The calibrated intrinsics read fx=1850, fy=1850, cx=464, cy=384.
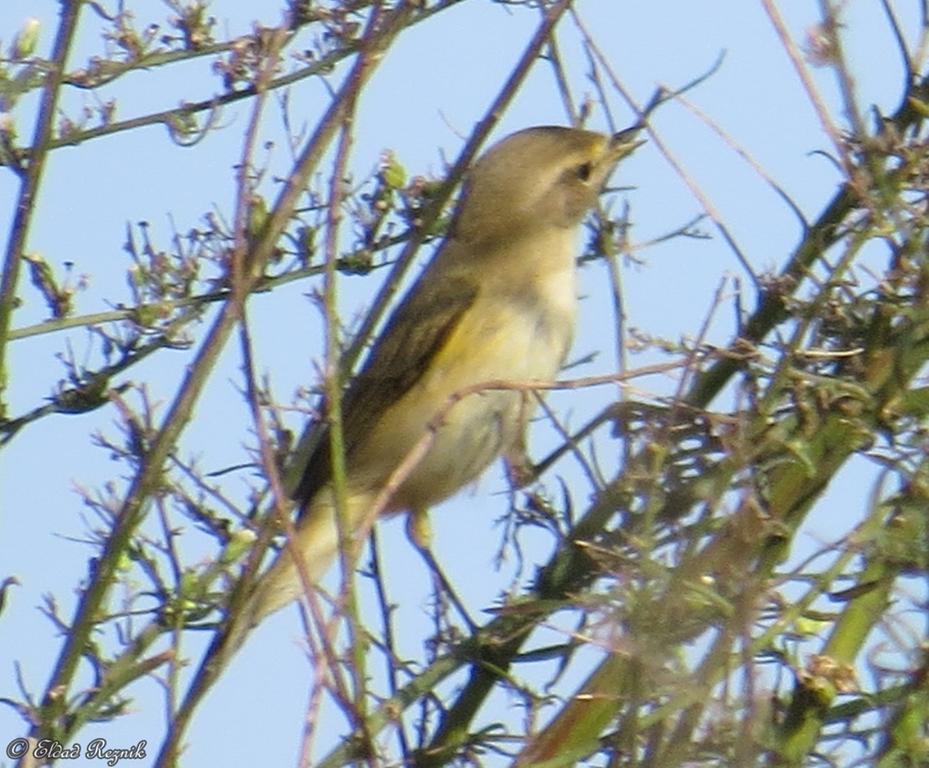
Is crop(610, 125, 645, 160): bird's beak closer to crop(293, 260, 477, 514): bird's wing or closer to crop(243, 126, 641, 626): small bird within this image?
crop(243, 126, 641, 626): small bird

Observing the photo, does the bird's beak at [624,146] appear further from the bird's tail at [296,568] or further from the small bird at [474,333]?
the bird's tail at [296,568]

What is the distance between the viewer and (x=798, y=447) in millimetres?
2492

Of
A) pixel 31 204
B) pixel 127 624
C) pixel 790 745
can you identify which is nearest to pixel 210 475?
pixel 127 624

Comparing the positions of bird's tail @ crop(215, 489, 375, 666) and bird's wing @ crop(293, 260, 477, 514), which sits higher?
bird's wing @ crop(293, 260, 477, 514)

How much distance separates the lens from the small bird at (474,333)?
471 centimetres

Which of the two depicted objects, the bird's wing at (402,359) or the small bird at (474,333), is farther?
the bird's wing at (402,359)

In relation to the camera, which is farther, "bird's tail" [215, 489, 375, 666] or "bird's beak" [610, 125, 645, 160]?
"bird's beak" [610, 125, 645, 160]

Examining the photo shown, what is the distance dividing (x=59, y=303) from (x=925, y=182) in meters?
1.88

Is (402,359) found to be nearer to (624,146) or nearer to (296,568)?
(624,146)

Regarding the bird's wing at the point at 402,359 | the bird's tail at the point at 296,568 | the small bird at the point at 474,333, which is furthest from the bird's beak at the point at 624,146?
the bird's tail at the point at 296,568

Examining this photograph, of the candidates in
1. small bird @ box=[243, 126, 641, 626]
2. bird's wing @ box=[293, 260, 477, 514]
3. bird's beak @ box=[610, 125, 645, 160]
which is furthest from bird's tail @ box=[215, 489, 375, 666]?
bird's beak @ box=[610, 125, 645, 160]

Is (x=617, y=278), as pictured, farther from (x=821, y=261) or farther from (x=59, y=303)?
(x=59, y=303)

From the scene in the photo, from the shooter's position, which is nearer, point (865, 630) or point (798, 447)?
point (865, 630)

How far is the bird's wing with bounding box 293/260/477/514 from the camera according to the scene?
4.93 m
